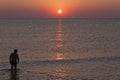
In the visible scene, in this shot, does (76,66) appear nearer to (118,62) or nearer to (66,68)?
(66,68)

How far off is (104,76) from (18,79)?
7605 mm

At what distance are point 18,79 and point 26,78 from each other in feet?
2.46

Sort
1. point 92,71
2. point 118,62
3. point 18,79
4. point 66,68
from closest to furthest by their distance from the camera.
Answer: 1. point 18,79
2. point 92,71
3. point 66,68
4. point 118,62

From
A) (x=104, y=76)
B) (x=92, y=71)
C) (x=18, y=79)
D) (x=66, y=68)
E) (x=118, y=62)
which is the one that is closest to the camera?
(x=18, y=79)

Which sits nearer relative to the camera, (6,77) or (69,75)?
(6,77)

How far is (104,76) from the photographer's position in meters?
26.9

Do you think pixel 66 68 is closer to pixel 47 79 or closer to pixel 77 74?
pixel 77 74

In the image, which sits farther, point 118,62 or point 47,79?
point 118,62

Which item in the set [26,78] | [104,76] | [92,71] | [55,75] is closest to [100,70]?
[92,71]

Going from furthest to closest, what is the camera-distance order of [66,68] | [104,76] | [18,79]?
1. [66,68]
2. [104,76]
3. [18,79]

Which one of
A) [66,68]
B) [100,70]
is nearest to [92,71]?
[100,70]

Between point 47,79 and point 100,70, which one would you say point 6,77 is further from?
point 100,70

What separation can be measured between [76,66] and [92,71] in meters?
3.74

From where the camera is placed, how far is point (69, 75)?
1073 inches
